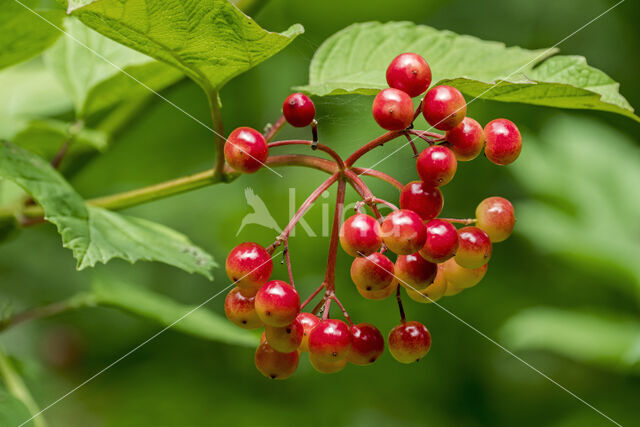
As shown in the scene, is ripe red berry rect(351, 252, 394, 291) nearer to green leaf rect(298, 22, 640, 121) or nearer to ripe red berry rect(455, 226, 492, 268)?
ripe red berry rect(455, 226, 492, 268)

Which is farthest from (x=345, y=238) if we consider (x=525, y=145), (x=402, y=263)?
(x=525, y=145)

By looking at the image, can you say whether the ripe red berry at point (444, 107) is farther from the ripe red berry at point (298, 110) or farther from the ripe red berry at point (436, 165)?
the ripe red berry at point (298, 110)

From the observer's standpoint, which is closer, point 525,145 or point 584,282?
point 525,145

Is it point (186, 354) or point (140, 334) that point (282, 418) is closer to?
point (186, 354)

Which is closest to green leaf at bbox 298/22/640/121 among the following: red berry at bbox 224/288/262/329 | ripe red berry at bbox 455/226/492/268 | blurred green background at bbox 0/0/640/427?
ripe red berry at bbox 455/226/492/268

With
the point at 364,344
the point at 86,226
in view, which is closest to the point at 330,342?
the point at 364,344

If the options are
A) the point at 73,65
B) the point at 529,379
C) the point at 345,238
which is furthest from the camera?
the point at 529,379
